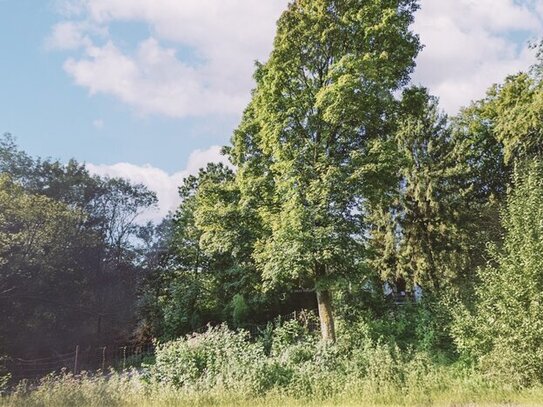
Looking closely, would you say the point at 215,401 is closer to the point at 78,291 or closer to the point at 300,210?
the point at 300,210

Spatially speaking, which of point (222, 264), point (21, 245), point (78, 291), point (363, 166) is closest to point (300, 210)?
point (363, 166)

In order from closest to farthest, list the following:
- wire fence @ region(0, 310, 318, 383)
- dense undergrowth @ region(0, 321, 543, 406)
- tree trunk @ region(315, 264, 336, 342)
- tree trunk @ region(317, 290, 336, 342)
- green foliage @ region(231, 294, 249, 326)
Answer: dense undergrowth @ region(0, 321, 543, 406) < tree trunk @ region(315, 264, 336, 342) < tree trunk @ region(317, 290, 336, 342) < wire fence @ region(0, 310, 318, 383) < green foliage @ region(231, 294, 249, 326)

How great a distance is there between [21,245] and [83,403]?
16375 mm

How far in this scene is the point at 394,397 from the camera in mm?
8375

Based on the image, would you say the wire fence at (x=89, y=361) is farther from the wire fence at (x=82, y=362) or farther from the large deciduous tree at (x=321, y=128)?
the large deciduous tree at (x=321, y=128)

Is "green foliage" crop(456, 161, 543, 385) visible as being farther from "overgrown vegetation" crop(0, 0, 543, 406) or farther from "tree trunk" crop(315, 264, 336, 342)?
"tree trunk" crop(315, 264, 336, 342)

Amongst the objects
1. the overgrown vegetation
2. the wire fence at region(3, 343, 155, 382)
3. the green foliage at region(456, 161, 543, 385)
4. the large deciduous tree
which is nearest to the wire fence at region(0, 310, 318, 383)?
the wire fence at region(3, 343, 155, 382)

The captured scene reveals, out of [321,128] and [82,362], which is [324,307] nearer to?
[321,128]

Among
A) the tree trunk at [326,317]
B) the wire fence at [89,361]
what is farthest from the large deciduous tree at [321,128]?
the wire fence at [89,361]

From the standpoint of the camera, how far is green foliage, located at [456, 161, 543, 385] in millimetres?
8430

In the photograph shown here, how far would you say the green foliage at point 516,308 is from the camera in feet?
27.7

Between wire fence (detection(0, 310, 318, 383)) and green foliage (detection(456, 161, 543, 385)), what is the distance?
9.94 metres

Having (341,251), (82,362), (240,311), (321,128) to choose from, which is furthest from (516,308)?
(82,362)

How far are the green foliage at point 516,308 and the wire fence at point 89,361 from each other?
391 inches
